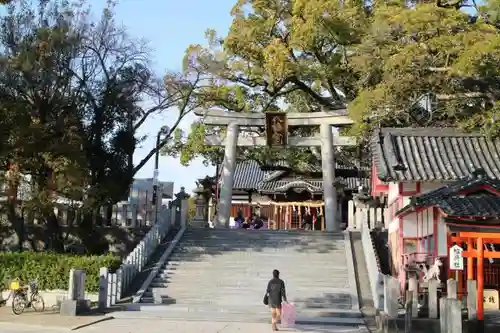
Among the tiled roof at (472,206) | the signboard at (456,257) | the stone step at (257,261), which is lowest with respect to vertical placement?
the stone step at (257,261)

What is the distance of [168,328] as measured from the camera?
14.1 meters

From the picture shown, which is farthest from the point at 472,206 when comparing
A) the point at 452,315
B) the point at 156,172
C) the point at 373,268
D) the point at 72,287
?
the point at 156,172

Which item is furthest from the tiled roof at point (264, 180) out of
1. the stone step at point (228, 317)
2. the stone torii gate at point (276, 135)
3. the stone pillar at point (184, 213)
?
the stone step at point (228, 317)

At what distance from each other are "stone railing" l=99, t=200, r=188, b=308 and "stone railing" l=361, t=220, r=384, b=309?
7537mm

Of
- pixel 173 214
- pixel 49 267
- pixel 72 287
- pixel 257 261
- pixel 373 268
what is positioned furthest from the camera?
pixel 173 214

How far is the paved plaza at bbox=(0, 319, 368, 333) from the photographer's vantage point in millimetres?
13734

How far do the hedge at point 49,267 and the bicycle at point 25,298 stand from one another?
98 cm

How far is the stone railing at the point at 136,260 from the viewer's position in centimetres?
1764

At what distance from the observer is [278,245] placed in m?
22.8

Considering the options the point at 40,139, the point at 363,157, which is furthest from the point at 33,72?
the point at 363,157

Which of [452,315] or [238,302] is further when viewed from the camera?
[238,302]

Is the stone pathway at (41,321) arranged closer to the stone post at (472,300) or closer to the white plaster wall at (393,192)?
the stone post at (472,300)

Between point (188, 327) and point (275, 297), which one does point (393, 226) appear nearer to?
point (275, 297)

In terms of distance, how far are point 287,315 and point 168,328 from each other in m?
2.78
